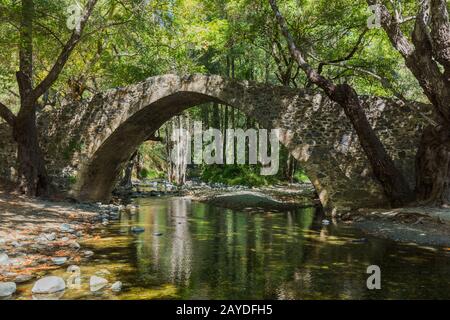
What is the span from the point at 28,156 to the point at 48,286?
29.7 feet

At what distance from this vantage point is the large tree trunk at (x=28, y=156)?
42.2 feet

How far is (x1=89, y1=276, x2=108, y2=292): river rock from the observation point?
5.08 metres

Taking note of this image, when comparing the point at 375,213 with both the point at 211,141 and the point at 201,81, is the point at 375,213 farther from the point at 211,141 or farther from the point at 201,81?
the point at 211,141

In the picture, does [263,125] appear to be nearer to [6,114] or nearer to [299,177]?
[6,114]

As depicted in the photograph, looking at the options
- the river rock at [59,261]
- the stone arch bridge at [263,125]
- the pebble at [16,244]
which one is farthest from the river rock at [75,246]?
the stone arch bridge at [263,125]

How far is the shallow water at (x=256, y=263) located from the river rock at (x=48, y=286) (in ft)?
0.41

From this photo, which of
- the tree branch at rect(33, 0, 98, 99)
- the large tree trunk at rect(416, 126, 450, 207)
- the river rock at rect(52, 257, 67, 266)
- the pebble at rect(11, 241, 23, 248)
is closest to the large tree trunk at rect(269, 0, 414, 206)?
the large tree trunk at rect(416, 126, 450, 207)

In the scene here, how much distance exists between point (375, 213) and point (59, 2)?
1106cm

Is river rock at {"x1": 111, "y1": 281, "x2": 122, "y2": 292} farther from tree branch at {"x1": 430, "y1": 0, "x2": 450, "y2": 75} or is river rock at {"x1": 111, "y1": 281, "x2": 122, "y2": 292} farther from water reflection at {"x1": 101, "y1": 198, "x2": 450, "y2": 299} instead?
tree branch at {"x1": 430, "y1": 0, "x2": 450, "y2": 75}

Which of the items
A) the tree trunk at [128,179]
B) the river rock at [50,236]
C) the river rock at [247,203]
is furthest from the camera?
the tree trunk at [128,179]

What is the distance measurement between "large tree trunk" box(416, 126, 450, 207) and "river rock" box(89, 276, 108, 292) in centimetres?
815

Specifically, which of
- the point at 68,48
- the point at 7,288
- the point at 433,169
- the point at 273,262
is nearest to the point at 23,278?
the point at 7,288

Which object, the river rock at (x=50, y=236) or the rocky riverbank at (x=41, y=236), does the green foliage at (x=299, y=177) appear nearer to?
the rocky riverbank at (x=41, y=236)
